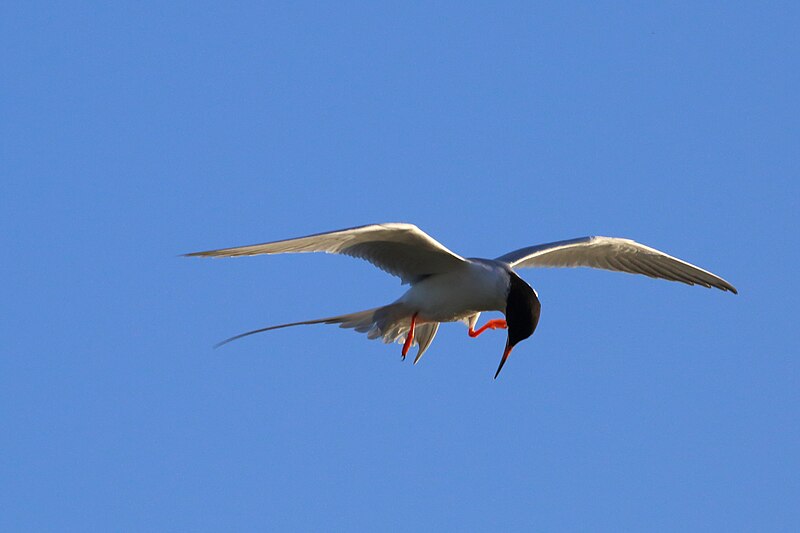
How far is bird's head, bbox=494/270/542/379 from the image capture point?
31.9ft

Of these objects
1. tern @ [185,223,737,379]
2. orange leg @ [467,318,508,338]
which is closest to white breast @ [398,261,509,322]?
tern @ [185,223,737,379]

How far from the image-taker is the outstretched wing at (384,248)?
27.1 ft

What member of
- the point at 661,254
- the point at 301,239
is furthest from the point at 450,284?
the point at 661,254

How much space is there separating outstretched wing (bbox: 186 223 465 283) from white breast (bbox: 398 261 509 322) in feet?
0.34

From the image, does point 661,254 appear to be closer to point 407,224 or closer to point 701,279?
point 701,279

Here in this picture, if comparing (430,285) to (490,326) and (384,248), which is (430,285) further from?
(490,326)

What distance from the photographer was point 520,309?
32.0 feet

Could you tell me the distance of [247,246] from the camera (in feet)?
26.4

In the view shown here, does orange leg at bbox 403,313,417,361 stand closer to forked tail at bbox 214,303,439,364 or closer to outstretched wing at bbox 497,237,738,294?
forked tail at bbox 214,303,439,364

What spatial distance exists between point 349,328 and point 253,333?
123 centimetres

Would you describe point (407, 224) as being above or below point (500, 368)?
above

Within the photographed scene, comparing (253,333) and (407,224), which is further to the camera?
(253,333)

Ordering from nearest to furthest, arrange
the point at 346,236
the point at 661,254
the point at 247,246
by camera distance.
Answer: the point at 247,246
the point at 346,236
the point at 661,254

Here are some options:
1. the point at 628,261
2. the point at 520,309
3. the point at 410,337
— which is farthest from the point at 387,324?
the point at 628,261
